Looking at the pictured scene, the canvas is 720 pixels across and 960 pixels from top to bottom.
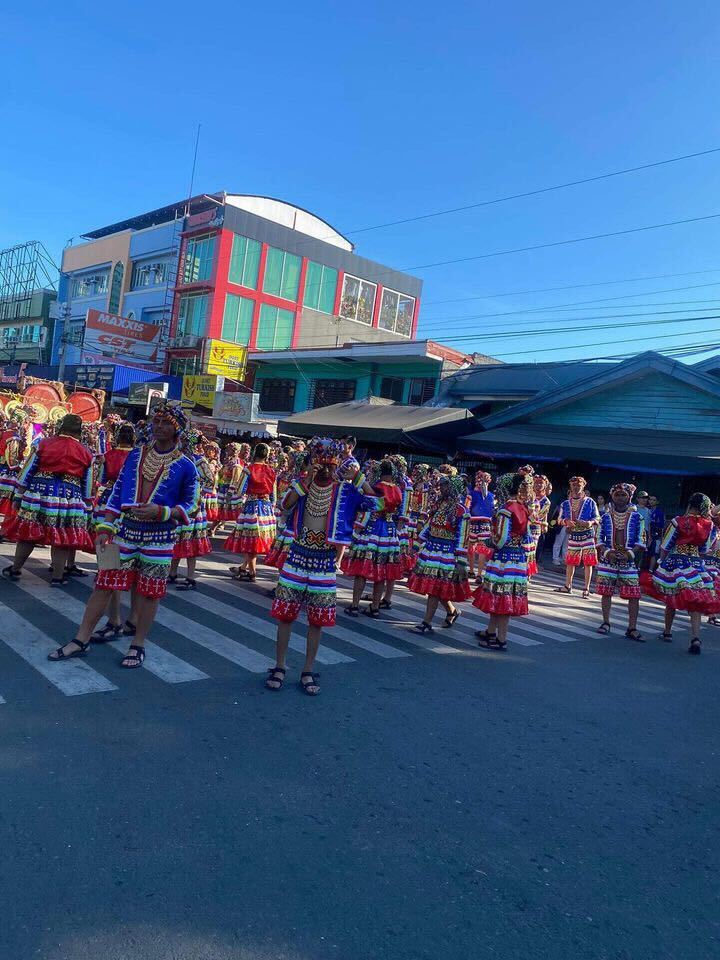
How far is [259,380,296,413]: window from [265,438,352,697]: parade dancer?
81.0 ft

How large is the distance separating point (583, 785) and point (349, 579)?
7.40 metres

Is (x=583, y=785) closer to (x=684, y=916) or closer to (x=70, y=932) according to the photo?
(x=684, y=916)

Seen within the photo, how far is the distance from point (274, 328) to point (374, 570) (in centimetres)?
2946

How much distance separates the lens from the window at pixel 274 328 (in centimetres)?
3591

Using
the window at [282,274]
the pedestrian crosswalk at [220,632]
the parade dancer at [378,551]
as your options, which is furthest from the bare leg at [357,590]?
the window at [282,274]

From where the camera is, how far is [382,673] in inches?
247

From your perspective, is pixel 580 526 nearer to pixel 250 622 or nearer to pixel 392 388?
pixel 250 622

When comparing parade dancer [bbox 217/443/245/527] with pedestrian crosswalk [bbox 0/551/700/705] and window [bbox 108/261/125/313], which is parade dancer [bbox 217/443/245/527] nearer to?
pedestrian crosswalk [bbox 0/551/700/705]

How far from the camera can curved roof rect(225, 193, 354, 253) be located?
37125 millimetres

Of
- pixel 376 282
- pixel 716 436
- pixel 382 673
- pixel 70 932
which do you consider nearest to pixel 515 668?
pixel 382 673

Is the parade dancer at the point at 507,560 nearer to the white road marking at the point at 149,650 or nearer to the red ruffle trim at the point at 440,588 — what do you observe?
the red ruffle trim at the point at 440,588

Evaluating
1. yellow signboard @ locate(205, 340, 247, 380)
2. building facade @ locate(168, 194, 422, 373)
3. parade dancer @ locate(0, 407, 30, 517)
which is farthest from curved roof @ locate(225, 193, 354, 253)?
parade dancer @ locate(0, 407, 30, 517)

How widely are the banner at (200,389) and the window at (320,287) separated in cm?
935

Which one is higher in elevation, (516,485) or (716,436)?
(716,436)
